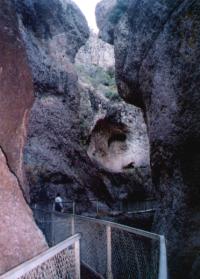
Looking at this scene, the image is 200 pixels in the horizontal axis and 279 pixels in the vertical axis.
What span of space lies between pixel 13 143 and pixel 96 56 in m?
28.0

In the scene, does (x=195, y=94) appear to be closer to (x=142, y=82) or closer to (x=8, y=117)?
(x=142, y=82)

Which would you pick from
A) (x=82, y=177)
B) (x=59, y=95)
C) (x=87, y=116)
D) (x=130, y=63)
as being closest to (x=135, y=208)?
(x=82, y=177)

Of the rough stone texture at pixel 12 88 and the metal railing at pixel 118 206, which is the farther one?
the metal railing at pixel 118 206

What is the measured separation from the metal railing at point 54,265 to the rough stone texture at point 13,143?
71 cm

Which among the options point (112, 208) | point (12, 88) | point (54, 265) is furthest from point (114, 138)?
point (54, 265)

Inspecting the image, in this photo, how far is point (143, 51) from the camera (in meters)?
9.78

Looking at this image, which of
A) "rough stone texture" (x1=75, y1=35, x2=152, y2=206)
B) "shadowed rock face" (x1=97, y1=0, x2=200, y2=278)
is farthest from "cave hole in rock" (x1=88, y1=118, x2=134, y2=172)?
"shadowed rock face" (x1=97, y1=0, x2=200, y2=278)

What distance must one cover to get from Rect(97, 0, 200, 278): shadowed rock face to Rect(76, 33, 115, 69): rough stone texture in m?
21.4

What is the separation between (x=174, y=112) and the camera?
7.98 meters

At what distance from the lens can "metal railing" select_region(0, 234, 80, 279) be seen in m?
2.35

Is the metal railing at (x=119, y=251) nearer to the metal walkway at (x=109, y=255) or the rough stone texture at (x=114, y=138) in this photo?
the metal walkway at (x=109, y=255)

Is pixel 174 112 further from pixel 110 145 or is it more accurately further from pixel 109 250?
pixel 110 145

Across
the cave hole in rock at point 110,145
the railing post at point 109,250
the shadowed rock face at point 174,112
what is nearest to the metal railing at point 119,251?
the railing post at point 109,250

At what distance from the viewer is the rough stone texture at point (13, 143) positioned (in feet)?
13.1
